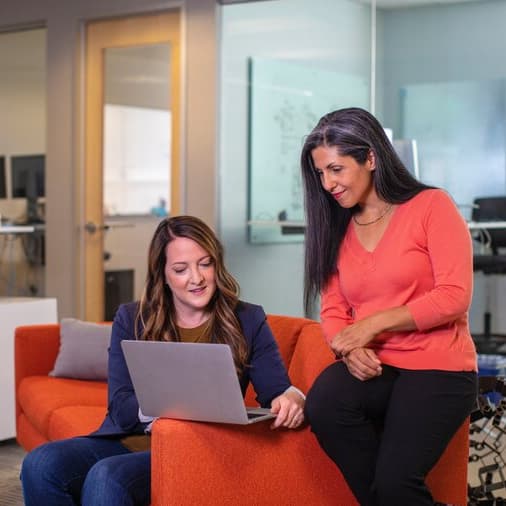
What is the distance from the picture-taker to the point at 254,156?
6.05 meters

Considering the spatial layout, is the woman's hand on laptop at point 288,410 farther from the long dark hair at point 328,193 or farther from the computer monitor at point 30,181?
the computer monitor at point 30,181

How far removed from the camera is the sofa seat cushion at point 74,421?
3.61 meters

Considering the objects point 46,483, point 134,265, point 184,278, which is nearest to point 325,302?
point 184,278

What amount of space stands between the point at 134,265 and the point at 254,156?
42.2 inches

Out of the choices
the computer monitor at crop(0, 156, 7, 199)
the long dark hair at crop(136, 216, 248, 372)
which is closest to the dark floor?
the long dark hair at crop(136, 216, 248, 372)

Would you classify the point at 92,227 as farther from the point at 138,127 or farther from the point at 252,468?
the point at 252,468

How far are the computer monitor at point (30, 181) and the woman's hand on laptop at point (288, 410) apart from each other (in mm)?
4601

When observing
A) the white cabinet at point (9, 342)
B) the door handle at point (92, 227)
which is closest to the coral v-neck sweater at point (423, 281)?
the white cabinet at point (9, 342)

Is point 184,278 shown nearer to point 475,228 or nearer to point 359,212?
point 359,212

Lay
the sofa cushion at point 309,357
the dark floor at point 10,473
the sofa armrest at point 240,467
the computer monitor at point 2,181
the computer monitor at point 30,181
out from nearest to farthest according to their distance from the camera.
A: the sofa armrest at point 240,467 < the sofa cushion at point 309,357 < the dark floor at point 10,473 < the computer monitor at point 30,181 < the computer monitor at point 2,181

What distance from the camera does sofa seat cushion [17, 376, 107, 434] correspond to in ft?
13.1

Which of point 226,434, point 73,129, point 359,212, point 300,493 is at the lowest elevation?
point 300,493

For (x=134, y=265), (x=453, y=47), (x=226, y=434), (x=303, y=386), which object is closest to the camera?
(x=226, y=434)

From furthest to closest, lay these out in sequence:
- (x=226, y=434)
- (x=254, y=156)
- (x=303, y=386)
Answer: (x=254, y=156) → (x=303, y=386) → (x=226, y=434)
